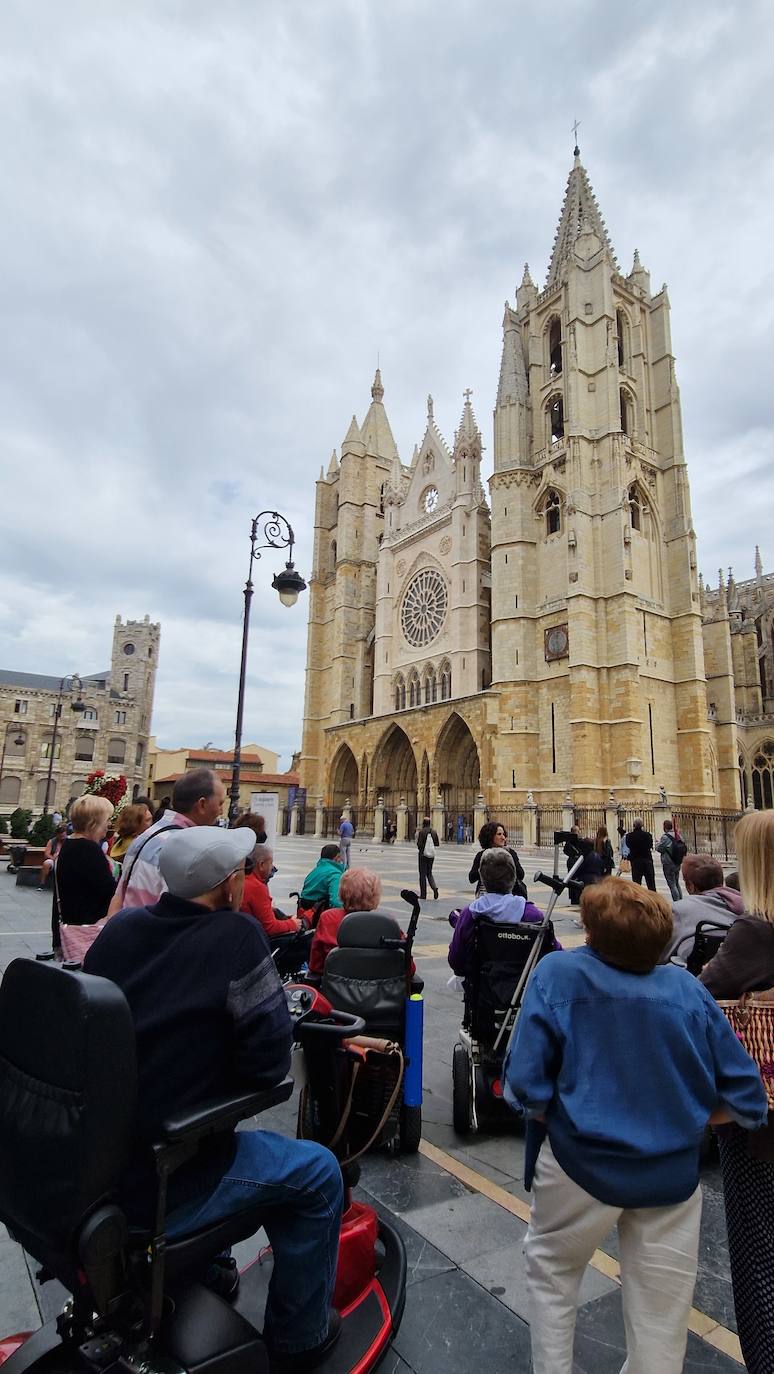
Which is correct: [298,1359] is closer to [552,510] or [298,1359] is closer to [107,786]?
[107,786]

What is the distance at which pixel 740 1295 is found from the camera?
1894 mm

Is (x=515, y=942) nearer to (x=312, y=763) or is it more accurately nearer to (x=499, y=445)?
(x=499, y=445)

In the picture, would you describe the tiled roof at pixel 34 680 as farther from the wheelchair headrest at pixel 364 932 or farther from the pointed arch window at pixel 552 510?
the wheelchair headrest at pixel 364 932

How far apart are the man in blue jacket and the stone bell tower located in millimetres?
23340

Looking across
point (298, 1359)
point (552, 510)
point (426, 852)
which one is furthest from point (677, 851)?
point (552, 510)

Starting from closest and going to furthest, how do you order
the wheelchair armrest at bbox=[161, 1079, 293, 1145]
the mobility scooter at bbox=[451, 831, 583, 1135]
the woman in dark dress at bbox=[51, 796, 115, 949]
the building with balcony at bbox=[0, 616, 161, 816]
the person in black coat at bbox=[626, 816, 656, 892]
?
1. the wheelchair armrest at bbox=[161, 1079, 293, 1145]
2. the mobility scooter at bbox=[451, 831, 583, 1135]
3. the woman in dark dress at bbox=[51, 796, 115, 949]
4. the person in black coat at bbox=[626, 816, 656, 892]
5. the building with balcony at bbox=[0, 616, 161, 816]

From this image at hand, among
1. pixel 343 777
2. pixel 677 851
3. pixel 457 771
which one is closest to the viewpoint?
pixel 677 851

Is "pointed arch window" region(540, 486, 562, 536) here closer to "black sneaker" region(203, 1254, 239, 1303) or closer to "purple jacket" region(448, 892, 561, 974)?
"purple jacket" region(448, 892, 561, 974)

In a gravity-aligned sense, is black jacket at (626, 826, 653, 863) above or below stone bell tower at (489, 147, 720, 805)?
below

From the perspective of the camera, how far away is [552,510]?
2892 centimetres

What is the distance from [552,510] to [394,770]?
1560 cm

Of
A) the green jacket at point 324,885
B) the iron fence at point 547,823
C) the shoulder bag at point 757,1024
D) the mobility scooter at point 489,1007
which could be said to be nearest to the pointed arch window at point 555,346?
the iron fence at point 547,823

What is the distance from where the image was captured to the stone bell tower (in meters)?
25.3

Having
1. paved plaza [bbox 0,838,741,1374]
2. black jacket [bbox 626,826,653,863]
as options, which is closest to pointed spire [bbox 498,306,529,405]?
black jacket [bbox 626,826,653,863]
